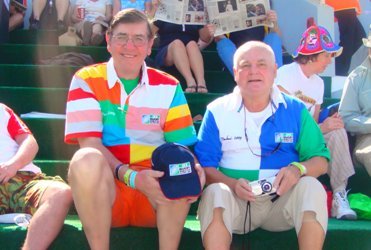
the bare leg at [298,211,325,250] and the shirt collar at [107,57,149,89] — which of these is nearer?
the bare leg at [298,211,325,250]

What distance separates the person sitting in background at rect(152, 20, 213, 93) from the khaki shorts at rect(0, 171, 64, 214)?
172 cm

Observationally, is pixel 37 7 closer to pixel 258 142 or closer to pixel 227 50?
pixel 227 50

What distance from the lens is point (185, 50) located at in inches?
178

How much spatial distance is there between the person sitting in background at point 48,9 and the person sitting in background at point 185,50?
4.72 ft

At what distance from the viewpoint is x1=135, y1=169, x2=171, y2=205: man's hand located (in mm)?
2500

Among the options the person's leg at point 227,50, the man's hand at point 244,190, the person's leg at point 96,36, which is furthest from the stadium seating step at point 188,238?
the person's leg at point 96,36

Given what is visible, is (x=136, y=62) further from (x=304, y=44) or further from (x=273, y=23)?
(x=273, y=23)

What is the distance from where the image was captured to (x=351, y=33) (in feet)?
20.2

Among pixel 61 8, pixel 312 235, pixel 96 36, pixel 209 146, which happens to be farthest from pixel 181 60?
pixel 312 235

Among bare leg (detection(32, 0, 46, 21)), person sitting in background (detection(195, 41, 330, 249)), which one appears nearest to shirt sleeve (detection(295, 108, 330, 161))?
person sitting in background (detection(195, 41, 330, 249))

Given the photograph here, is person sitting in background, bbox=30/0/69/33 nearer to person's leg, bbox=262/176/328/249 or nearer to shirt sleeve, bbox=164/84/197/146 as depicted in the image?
shirt sleeve, bbox=164/84/197/146

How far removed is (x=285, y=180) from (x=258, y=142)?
271mm

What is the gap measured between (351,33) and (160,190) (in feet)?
13.8

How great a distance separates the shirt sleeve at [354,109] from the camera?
3506mm
